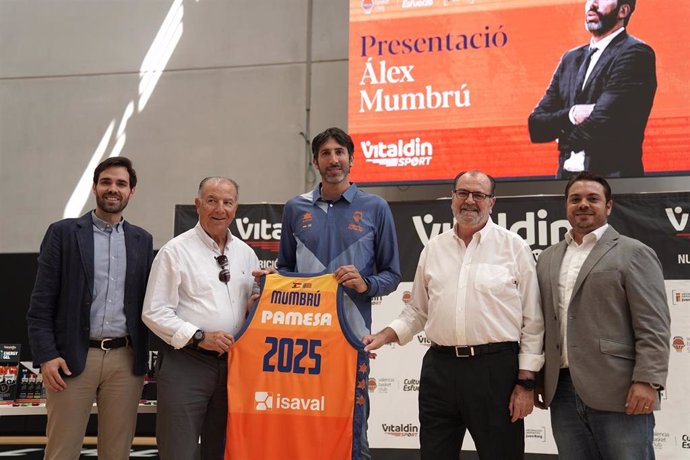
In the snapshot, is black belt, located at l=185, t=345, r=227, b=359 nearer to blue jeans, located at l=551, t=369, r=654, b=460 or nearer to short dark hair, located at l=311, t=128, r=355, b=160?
short dark hair, located at l=311, t=128, r=355, b=160

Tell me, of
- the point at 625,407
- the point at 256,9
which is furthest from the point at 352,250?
the point at 256,9

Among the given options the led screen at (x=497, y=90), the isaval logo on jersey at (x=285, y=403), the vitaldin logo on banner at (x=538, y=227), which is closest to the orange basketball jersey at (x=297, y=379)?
the isaval logo on jersey at (x=285, y=403)

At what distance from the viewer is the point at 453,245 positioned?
326 cm

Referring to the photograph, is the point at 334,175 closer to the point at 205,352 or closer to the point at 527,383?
the point at 205,352

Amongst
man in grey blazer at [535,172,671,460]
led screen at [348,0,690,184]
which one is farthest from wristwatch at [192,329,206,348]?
led screen at [348,0,690,184]

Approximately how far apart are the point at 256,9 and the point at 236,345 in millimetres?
5378

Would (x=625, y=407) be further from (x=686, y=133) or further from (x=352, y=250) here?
→ (x=686, y=133)

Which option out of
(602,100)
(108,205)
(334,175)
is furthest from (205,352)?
(602,100)

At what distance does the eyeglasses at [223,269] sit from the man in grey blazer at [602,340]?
1491mm

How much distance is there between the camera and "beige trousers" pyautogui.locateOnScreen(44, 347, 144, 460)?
3285 millimetres

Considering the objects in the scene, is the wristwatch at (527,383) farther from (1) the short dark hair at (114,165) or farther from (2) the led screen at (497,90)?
(2) the led screen at (497,90)

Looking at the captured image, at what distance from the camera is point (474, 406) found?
297 cm

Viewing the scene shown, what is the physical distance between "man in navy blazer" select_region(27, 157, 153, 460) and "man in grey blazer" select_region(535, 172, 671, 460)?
197cm

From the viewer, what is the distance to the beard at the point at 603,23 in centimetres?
600
